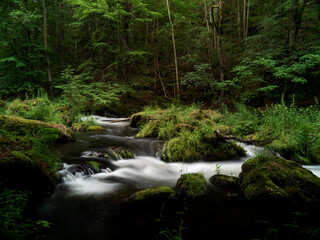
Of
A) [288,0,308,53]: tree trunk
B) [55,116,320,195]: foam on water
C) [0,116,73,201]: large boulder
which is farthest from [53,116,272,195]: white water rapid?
[288,0,308,53]: tree trunk

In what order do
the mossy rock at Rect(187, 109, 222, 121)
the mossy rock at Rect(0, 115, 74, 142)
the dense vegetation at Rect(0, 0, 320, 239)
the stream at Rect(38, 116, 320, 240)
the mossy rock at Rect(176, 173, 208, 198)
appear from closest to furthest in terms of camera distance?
the stream at Rect(38, 116, 320, 240), the mossy rock at Rect(176, 173, 208, 198), the dense vegetation at Rect(0, 0, 320, 239), the mossy rock at Rect(0, 115, 74, 142), the mossy rock at Rect(187, 109, 222, 121)

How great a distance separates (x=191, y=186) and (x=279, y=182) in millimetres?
1778

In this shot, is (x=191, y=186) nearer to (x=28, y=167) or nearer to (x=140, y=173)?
(x=140, y=173)

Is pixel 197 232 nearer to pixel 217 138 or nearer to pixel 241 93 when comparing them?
pixel 217 138

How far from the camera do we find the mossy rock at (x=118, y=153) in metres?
6.12

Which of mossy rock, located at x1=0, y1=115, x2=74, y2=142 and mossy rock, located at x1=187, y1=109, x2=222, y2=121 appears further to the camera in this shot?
mossy rock, located at x1=187, y1=109, x2=222, y2=121

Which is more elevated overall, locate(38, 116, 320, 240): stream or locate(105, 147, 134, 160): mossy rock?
locate(105, 147, 134, 160): mossy rock

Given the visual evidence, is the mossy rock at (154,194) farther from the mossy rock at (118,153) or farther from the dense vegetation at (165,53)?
the dense vegetation at (165,53)

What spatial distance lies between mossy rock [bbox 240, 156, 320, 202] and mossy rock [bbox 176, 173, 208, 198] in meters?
0.88

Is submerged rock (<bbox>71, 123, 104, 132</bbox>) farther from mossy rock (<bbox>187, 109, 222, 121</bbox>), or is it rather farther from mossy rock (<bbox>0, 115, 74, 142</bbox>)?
mossy rock (<bbox>187, 109, 222, 121</bbox>)

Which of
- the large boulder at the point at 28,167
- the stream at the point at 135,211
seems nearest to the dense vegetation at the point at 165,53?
the stream at the point at 135,211

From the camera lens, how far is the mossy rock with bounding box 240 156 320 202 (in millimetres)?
3648

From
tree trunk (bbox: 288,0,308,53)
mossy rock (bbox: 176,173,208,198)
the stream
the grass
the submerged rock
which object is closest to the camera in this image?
the stream

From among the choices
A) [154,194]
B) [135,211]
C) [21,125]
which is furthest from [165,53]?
[135,211]
